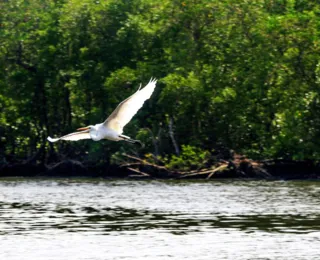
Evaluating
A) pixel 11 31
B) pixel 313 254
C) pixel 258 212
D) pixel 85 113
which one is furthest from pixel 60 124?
pixel 313 254

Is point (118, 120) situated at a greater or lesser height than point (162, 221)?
greater

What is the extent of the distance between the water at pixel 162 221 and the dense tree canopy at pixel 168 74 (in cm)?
515

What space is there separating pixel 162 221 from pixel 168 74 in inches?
712

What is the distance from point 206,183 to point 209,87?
20.1 feet

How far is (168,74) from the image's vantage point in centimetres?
3916

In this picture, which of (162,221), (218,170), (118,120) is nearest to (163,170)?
(218,170)

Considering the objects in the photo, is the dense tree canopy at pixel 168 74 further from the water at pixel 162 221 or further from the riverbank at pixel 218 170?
the water at pixel 162 221

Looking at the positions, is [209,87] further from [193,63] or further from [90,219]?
[90,219]

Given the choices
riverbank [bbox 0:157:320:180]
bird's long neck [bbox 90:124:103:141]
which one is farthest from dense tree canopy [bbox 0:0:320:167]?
bird's long neck [bbox 90:124:103:141]

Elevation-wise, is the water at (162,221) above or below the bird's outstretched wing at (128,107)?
below

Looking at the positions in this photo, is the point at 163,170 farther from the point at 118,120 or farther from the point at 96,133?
the point at 118,120

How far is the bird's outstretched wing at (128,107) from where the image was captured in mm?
18406

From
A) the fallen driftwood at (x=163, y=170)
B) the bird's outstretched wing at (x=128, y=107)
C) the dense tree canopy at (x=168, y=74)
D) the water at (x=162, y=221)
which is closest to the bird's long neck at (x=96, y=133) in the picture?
the bird's outstretched wing at (x=128, y=107)

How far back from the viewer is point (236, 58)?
39.4m
